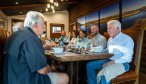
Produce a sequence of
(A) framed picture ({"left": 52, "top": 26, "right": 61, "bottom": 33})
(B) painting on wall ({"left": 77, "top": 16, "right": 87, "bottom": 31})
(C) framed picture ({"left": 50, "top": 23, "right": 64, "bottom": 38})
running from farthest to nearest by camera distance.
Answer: (A) framed picture ({"left": 52, "top": 26, "right": 61, "bottom": 33}), (C) framed picture ({"left": 50, "top": 23, "right": 64, "bottom": 38}), (B) painting on wall ({"left": 77, "top": 16, "right": 87, "bottom": 31})

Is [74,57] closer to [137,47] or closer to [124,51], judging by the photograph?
[124,51]

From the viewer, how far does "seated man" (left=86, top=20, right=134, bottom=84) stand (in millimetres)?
2303

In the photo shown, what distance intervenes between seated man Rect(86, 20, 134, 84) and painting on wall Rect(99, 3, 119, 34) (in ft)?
10.7

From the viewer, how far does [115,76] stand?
229 centimetres

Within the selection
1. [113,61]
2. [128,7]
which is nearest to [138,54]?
[113,61]

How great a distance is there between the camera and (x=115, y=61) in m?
2.49

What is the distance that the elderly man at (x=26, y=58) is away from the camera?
1672 millimetres

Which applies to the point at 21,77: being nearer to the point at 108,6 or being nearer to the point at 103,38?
the point at 103,38

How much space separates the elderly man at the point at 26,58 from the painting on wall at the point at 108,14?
4.42 metres

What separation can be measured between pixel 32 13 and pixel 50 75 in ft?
2.44

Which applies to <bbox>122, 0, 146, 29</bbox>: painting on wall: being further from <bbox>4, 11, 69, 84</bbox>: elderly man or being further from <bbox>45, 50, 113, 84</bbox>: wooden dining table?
<bbox>4, 11, 69, 84</bbox>: elderly man

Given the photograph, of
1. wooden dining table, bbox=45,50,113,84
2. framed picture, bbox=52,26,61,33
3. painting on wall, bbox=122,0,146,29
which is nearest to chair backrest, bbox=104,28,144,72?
wooden dining table, bbox=45,50,113,84

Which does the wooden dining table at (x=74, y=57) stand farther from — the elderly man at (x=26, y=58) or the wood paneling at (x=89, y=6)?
the wood paneling at (x=89, y=6)

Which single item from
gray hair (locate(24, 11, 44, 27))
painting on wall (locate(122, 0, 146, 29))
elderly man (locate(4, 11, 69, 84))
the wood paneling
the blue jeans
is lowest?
the blue jeans
